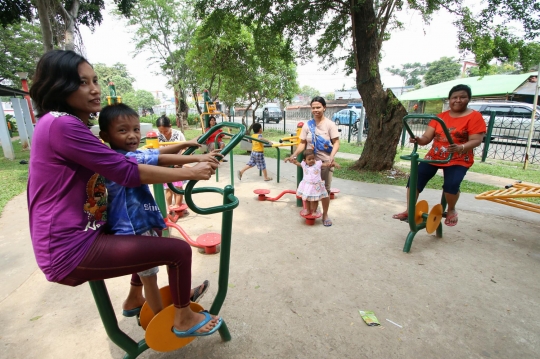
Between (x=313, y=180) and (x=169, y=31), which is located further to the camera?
(x=169, y=31)

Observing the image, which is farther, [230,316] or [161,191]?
[161,191]

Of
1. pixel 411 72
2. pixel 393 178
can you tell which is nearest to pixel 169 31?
pixel 393 178

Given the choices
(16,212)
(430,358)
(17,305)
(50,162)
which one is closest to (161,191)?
(17,305)

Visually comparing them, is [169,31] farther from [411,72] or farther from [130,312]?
[411,72]

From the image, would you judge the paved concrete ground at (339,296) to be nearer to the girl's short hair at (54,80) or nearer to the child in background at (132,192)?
the child in background at (132,192)

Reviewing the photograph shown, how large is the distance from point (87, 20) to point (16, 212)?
10287 millimetres

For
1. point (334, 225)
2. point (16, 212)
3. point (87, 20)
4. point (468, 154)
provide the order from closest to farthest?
point (468, 154) → point (334, 225) → point (16, 212) → point (87, 20)

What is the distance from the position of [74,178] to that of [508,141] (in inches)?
603

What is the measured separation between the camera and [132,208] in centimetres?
139

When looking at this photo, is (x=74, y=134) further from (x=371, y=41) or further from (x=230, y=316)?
(x=371, y=41)

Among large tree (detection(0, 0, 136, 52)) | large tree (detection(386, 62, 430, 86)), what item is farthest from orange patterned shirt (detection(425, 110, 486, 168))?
large tree (detection(386, 62, 430, 86))

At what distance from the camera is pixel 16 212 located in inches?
172

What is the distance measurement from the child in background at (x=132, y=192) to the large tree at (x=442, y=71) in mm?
48618

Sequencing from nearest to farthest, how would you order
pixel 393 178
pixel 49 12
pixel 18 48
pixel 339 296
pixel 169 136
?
pixel 339 296, pixel 169 136, pixel 393 178, pixel 49 12, pixel 18 48
